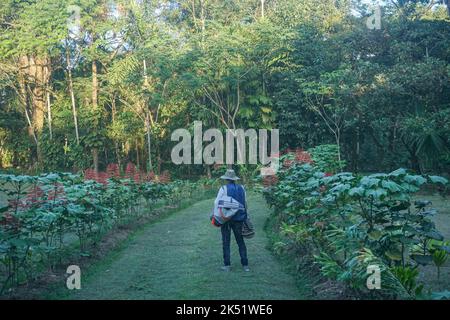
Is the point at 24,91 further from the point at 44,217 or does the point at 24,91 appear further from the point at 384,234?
the point at 384,234

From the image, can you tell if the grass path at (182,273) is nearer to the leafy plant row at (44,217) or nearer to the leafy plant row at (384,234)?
the leafy plant row at (44,217)

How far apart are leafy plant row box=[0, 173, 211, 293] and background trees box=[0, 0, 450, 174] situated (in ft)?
41.0

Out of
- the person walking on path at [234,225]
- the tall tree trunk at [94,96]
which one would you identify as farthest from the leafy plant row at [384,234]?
the tall tree trunk at [94,96]

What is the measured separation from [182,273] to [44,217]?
7.11ft

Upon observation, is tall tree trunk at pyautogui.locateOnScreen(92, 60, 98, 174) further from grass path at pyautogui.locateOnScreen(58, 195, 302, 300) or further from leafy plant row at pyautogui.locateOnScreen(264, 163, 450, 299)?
leafy plant row at pyautogui.locateOnScreen(264, 163, 450, 299)

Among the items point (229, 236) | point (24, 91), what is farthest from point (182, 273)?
point (24, 91)

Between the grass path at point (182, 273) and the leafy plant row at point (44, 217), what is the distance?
68 cm

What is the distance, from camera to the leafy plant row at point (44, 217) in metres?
5.79

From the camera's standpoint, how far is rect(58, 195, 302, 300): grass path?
19.9 ft

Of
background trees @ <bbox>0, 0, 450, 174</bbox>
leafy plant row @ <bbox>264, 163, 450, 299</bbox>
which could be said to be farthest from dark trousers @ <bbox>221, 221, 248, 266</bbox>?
background trees @ <bbox>0, 0, 450, 174</bbox>

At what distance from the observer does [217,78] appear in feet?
75.0
